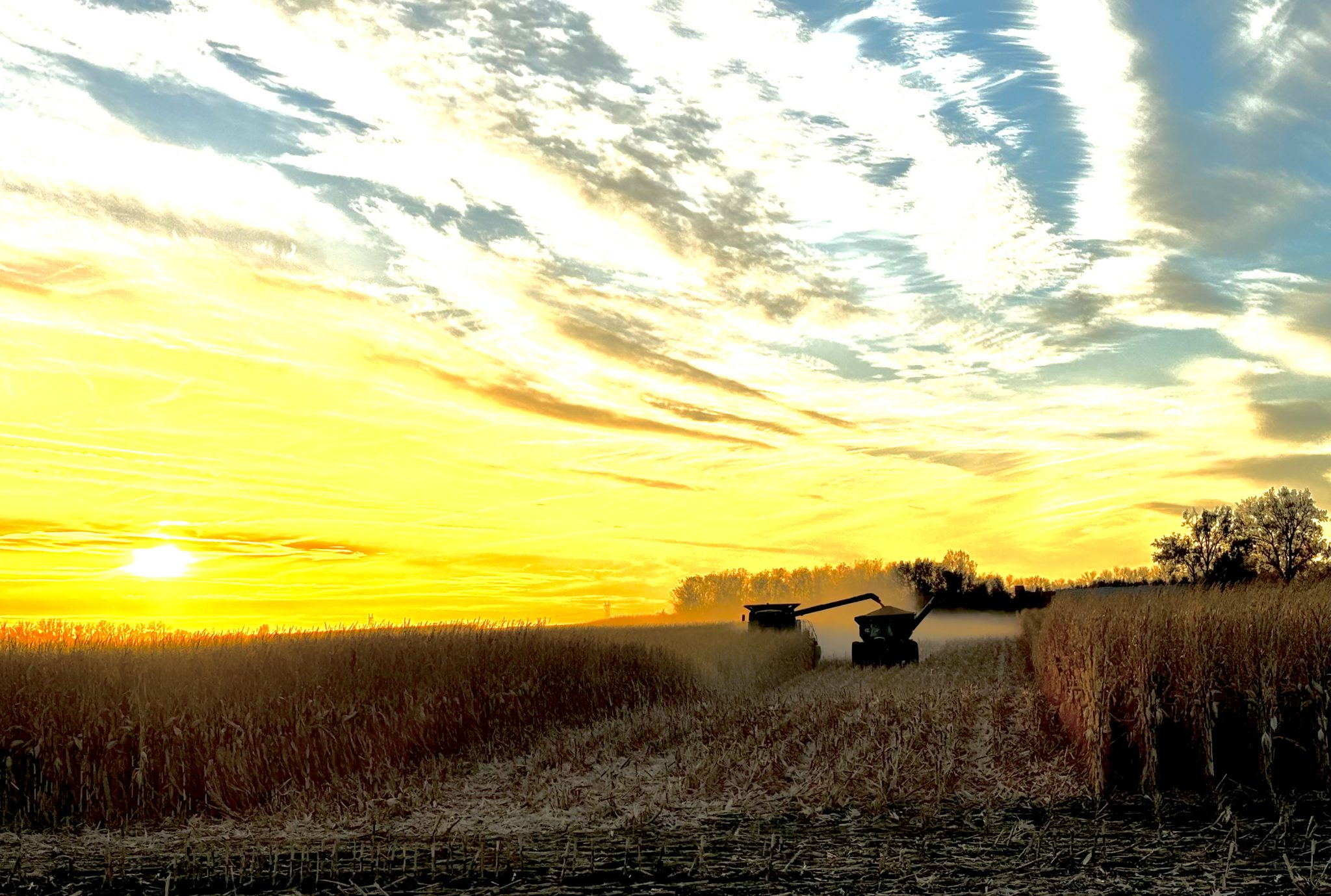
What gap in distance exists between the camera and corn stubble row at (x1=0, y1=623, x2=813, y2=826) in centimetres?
1605

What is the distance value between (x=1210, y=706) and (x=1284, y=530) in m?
85.9

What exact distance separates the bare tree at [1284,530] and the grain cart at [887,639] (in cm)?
6016

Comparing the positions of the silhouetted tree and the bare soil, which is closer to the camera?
the bare soil

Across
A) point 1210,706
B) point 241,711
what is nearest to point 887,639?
point 1210,706

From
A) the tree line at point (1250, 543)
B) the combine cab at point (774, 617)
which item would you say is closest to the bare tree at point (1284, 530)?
the tree line at point (1250, 543)

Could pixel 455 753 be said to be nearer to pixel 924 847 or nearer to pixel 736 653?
pixel 924 847

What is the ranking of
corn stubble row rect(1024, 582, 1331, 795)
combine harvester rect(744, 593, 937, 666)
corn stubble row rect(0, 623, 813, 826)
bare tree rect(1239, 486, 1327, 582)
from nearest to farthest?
1. corn stubble row rect(1024, 582, 1331, 795)
2. corn stubble row rect(0, 623, 813, 826)
3. combine harvester rect(744, 593, 937, 666)
4. bare tree rect(1239, 486, 1327, 582)

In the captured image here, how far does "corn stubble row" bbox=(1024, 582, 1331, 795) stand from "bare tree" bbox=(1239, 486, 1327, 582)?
7967 centimetres

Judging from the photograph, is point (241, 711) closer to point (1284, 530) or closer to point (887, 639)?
point (887, 639)

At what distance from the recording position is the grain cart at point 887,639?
3844 cm

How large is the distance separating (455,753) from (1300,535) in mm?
87531

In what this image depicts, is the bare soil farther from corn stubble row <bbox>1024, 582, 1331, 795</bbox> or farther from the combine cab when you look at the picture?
the combine cab

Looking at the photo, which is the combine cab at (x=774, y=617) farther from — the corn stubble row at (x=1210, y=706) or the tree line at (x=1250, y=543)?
the tree line at (x=1250, y=543)

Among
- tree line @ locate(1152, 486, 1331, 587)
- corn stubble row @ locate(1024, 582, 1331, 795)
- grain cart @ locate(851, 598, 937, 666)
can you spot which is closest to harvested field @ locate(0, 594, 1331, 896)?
corn stubble row @ locate(1024, 582, 1331, 795)
